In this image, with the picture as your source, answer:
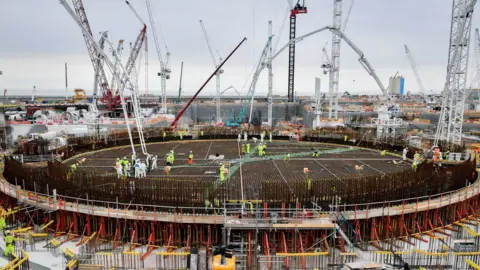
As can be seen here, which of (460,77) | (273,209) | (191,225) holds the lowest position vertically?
(191,225)

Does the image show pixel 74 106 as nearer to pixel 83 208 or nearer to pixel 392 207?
pixel 83 208

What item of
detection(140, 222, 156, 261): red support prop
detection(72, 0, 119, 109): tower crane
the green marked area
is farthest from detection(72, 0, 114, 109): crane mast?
detection(140, 222, 156, 261): red support prop

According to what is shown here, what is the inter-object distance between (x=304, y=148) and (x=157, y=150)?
557 inches

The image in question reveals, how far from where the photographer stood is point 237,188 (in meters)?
18.3

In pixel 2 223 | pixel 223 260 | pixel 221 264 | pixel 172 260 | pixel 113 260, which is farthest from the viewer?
pixel 2 223

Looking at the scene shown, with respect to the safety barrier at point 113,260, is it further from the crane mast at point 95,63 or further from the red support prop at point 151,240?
the crane mast at point 95,63

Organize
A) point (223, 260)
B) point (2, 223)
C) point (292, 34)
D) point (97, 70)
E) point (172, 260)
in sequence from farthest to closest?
1. point (292, 34)
2. point (97, 70)
3. point (2, 223)
4. point (172, 260)
5. point (223, 260)

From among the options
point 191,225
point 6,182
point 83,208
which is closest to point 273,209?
point 191,225

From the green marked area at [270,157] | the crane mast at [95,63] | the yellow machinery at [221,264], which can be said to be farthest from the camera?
the crane mast at [95,63]

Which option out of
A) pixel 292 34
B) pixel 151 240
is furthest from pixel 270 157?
pixel 292 34

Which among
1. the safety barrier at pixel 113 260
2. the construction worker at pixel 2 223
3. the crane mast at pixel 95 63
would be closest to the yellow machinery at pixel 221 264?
the safety barrier at pixel 113 260

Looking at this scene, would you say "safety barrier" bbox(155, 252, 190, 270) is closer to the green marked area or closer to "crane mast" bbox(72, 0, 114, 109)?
the green marked area

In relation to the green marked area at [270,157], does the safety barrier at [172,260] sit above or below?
below

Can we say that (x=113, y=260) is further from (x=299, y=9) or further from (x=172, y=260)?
(x=299, y=9)
